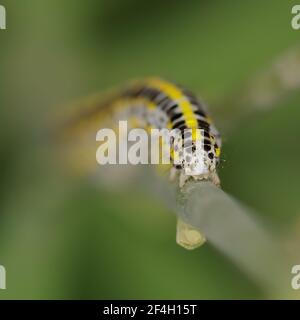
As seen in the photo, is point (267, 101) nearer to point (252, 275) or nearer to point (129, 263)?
point (129, 263)

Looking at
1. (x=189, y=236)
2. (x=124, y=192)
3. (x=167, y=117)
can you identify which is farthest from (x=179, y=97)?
(x=189, y=236)

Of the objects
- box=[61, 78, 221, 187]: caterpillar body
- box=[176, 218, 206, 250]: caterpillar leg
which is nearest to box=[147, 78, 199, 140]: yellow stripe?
box=[61, 78, 221, 187]: caterpillar body

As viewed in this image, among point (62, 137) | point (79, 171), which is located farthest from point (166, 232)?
point (62, 137)

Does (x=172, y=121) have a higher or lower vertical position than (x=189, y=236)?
higher

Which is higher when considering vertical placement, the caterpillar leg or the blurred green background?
the blurred green background

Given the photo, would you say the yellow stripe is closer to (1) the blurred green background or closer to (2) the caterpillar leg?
(1) the blurred green background

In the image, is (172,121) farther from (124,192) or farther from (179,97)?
(124,192)
